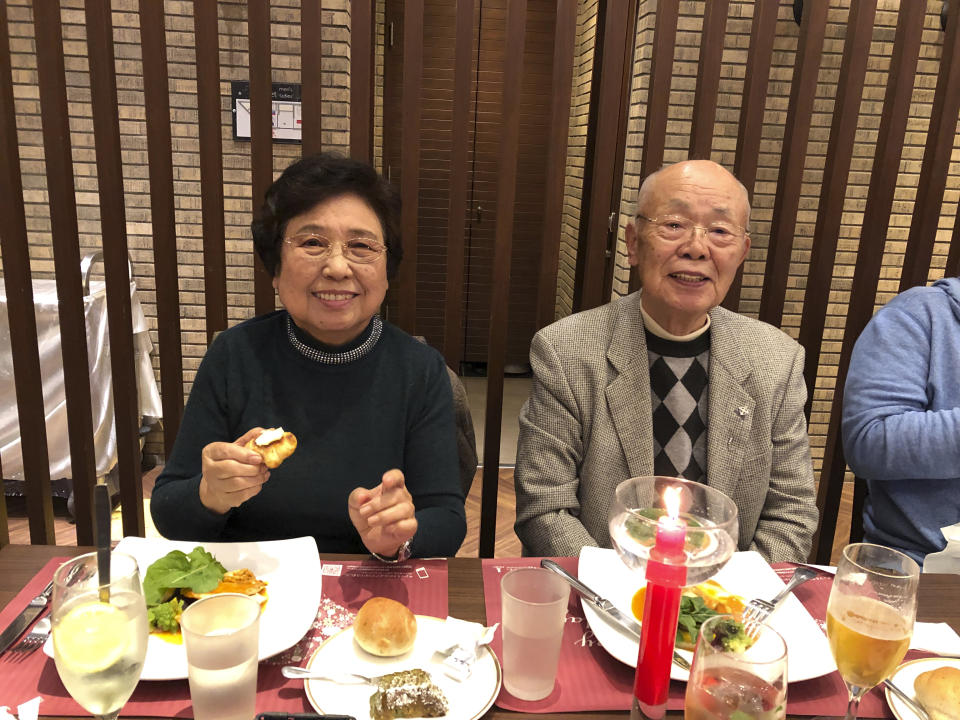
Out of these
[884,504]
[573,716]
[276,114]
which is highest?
[276,114]

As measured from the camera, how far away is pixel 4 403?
322 cm

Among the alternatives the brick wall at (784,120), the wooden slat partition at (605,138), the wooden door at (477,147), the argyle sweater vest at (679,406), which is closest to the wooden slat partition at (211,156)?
the wooden slat partition at (605,138)

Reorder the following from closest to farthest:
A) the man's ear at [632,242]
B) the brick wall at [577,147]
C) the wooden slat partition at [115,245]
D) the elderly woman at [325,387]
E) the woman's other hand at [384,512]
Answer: the woman's other hand at [384,512], the elderly woman at [325,387], the man's ear at [632,242], the wooden slat partition at [115,245], the brick wall at [577,147]

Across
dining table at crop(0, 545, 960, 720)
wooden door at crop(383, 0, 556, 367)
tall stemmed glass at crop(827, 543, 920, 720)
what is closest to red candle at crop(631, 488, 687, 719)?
tall stemmed glass at crop(827, 543, 920, 720)

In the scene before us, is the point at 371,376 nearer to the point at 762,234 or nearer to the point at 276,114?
the point at 276,114

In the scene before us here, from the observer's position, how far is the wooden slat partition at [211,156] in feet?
6.36

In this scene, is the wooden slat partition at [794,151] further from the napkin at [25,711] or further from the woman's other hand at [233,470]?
the napkin at [25,711]

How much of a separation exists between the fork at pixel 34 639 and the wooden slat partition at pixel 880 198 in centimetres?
220

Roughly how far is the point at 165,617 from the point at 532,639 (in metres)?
0.55

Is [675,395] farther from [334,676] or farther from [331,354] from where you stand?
[334,676]

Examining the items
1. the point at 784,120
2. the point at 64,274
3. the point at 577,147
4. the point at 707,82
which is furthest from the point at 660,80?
the point at 577,147

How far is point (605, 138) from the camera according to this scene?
202 cm

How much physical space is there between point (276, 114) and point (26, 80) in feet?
4.87

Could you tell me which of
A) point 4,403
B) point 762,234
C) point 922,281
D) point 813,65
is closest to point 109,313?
point 4,403
